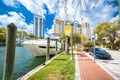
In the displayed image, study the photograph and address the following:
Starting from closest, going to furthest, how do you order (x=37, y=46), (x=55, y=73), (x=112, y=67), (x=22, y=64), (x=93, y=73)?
(x=55, y=73) → (x=93, y=73) → (x=112, y=67) → (x=22, y=64) → (x=37, y=46)

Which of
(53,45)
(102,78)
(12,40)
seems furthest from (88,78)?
(53,45)

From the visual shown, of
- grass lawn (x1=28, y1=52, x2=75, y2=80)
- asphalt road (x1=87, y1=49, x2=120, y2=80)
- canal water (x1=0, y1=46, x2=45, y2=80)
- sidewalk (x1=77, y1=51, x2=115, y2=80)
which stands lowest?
canal water (x1=0, y1=46, x2=45, y2=80)

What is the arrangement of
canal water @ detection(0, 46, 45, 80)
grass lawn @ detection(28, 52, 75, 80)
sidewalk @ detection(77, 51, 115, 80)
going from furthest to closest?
canal water @ detection(0, 46, 45, 80)
sidewalk @ detection(77, 51, 115, 80)
grass lawn @ detection(28, 52, 75, 80)

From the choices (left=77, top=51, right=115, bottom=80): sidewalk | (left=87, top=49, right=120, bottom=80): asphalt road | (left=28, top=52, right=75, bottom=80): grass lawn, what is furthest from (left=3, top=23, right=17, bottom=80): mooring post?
(left=87, top=49, right=120, bottom=80): asphalt road

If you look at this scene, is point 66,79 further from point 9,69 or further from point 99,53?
point 99,53

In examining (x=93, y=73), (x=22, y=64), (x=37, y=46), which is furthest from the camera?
(x=37, y=46)

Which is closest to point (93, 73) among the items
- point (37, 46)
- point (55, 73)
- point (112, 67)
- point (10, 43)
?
point (55, 73)

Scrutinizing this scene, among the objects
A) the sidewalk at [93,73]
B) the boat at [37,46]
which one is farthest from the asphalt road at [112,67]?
the boat at [37,46]

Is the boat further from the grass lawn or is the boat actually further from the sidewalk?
the sidewalk

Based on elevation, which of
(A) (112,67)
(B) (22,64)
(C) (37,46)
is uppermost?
(C) (37,46)

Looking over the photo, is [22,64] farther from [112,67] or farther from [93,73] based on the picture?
[93,73]

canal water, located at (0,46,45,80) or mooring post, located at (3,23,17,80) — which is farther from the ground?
mooring post, located at (3,23,17,80)

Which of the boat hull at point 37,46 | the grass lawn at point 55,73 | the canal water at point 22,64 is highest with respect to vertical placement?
the boat hull at point 37,46

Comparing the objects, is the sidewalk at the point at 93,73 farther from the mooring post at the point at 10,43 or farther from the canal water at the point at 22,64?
the mooring post at the point at 10,43
